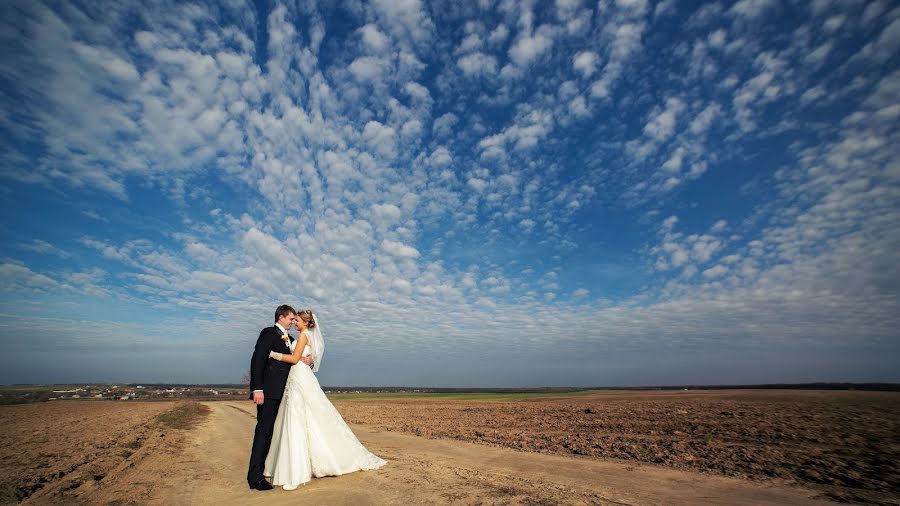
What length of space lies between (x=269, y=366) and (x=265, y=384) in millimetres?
293

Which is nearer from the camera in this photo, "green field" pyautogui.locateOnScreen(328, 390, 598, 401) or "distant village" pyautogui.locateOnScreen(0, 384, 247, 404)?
"green field" pyautogui.locateOnScreen(328, 390, 598, 401)

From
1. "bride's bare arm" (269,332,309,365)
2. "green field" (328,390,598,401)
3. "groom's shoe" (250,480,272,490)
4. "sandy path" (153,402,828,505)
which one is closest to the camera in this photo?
"sandy path" (153,402,828,505)

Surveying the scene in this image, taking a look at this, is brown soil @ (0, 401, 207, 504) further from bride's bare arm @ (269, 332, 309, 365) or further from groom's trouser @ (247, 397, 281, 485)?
bride's bare arm @ (269, 332, 309, 365)

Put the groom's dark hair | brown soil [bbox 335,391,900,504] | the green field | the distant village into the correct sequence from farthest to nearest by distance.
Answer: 1. the distant village
2. the green field
3. brown soil [bbox 335,391,900,504]
4. the groom's dark hair

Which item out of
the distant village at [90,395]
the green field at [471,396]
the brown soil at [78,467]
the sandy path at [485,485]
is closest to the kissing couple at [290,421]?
the sandy path at [485,485]

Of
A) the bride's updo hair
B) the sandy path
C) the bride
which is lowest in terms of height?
the sandy path

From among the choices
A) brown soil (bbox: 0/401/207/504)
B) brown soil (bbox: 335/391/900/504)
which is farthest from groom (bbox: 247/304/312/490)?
brown soil (bbox: 335/391/900/504)

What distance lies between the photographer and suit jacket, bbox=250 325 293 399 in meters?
6.21

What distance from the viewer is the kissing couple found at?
612 cm

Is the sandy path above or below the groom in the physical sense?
below

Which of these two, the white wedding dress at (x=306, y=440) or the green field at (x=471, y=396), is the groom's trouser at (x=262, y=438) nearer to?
the white wedding dress at (x=306, y=440)

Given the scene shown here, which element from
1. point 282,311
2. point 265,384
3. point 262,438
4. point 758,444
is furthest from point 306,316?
point 758,444

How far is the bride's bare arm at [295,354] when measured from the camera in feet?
20.9

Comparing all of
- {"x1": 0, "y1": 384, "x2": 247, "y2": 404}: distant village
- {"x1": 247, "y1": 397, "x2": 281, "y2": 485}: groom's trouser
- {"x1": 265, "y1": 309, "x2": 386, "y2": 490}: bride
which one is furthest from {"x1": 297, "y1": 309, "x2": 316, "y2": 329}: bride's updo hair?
{"x1": 0, "y1": 384, "x2": 247, "y2": 404}: distant village
